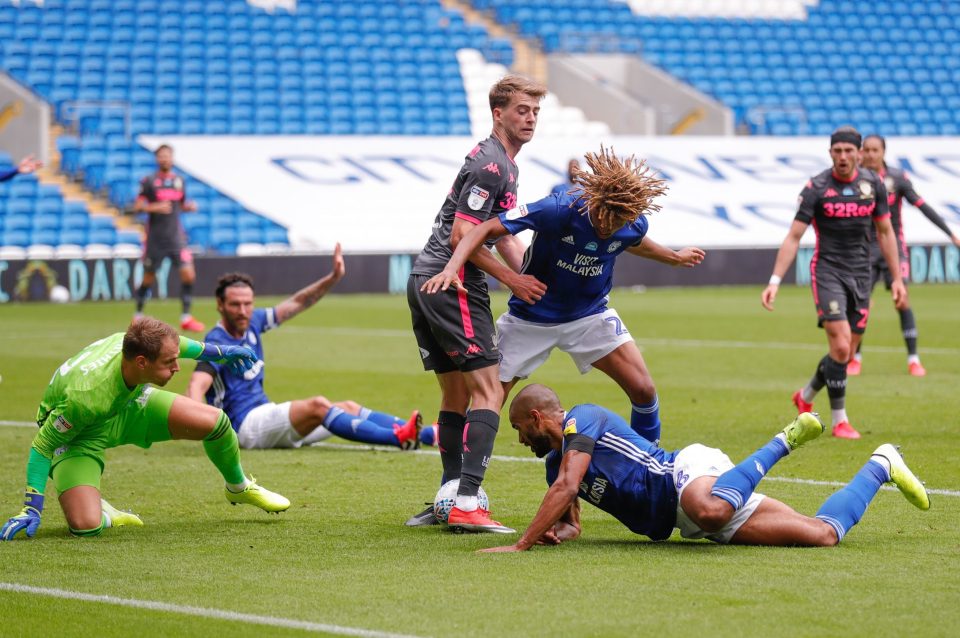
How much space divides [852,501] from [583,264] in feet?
5.62

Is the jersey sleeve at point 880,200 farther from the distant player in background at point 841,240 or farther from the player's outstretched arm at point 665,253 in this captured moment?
the player's outstretched arm at point 665,253

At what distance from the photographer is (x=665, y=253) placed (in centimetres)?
725

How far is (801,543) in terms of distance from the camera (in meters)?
6.10

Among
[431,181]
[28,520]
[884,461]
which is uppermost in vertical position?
[884,461]

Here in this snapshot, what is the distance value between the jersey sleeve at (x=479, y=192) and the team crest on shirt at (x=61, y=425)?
6.79 feet

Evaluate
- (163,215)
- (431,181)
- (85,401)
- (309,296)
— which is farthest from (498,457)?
(431,181)

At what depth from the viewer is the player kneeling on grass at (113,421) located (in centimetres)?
660

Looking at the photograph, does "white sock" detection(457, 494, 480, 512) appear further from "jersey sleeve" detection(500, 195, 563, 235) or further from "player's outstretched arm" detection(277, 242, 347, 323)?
"player's outstretched arm" detection(277, 242, 347, 323)

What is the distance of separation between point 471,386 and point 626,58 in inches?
1108

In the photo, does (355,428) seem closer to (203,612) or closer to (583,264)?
(583,264)

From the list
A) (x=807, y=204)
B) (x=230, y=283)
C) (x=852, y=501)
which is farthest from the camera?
(x=807, y=204)

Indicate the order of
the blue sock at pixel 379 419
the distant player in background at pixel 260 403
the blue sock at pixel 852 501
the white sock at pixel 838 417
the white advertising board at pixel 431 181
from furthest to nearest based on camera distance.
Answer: the white advertising board at pixel 431 181
the white sock at pixel 838 417
the blue sock at pixel 379 419
the distant player in background at pixel 260 403
the blue sock at pixel 852 501

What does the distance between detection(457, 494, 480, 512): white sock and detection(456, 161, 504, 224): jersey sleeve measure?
1.30m

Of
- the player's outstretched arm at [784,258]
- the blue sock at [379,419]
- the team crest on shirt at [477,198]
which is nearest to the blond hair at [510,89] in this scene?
the team crest on shirt at [477,198]
